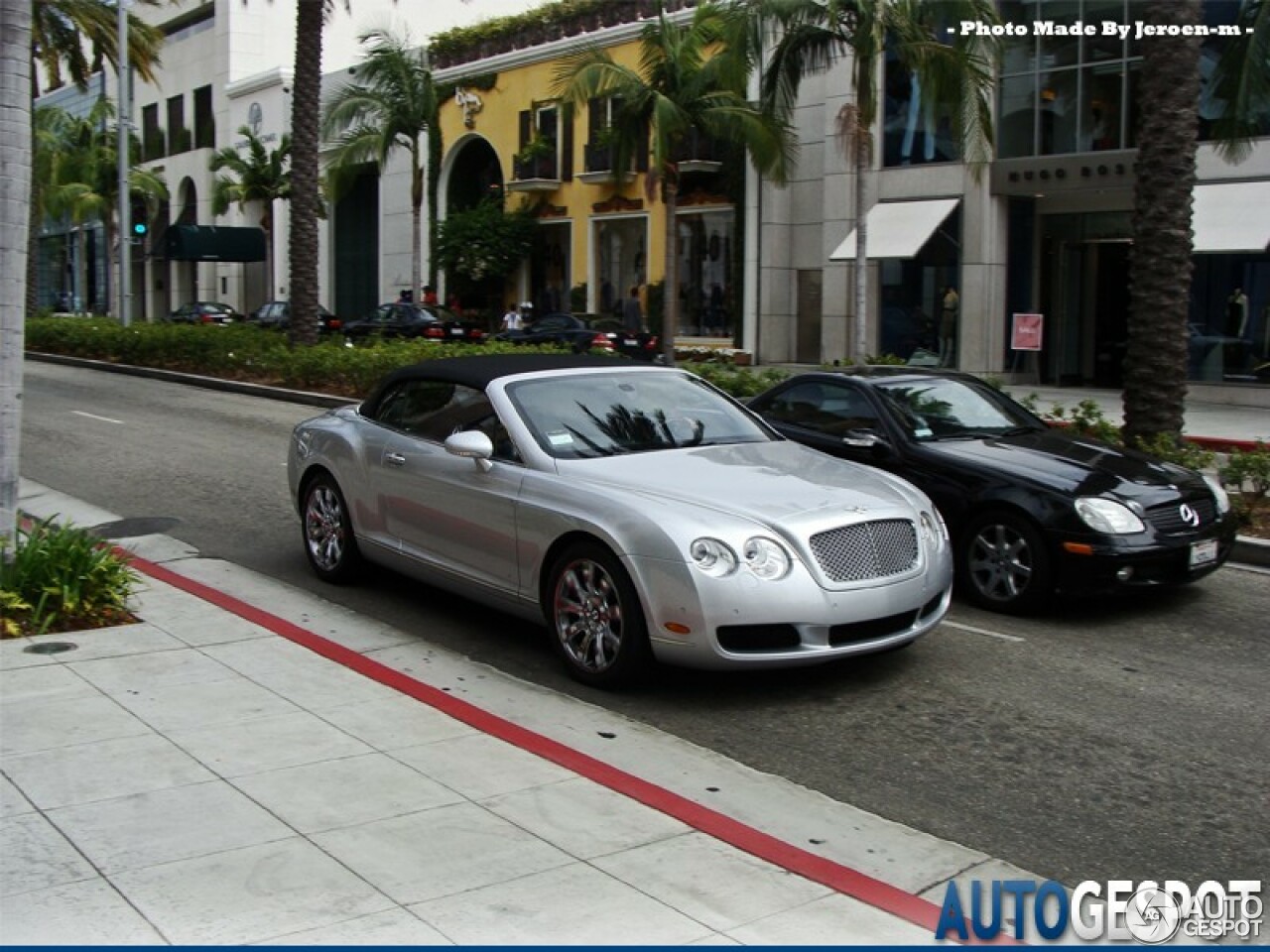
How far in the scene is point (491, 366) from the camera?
8039 mm

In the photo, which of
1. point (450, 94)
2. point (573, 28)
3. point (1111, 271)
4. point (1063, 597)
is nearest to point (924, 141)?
point (1111, 271)

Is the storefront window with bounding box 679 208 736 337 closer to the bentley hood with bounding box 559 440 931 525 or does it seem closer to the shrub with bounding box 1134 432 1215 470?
the shrub with bounding box 1134 432 1215 470

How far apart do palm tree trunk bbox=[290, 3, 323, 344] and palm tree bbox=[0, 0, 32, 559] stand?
656 inches

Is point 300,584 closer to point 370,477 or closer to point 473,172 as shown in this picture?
point 370,477

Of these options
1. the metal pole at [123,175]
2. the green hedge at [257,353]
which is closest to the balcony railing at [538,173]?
the metal pole at [123,175]

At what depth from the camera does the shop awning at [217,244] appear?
158ft

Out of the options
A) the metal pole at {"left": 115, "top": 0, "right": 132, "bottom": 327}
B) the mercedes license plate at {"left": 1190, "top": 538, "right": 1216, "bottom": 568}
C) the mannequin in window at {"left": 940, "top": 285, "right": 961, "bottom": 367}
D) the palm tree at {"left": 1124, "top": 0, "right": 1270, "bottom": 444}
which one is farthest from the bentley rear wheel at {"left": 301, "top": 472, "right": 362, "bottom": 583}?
the metal pole at {"left": 115, "top": 0, "right": 132, "bottom": 327}

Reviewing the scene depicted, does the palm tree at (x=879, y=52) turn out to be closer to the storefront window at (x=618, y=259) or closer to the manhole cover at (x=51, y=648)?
the storefront window at (x=618, y=259)

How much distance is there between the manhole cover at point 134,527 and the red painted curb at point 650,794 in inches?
135

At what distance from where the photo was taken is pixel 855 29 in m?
23.1

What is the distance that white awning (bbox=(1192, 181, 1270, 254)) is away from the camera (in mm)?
22766

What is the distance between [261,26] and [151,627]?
5703 centimetres

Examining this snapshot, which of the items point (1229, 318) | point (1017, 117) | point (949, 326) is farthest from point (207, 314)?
point (1229, 318)

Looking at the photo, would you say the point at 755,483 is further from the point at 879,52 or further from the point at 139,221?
the point at 139,221
